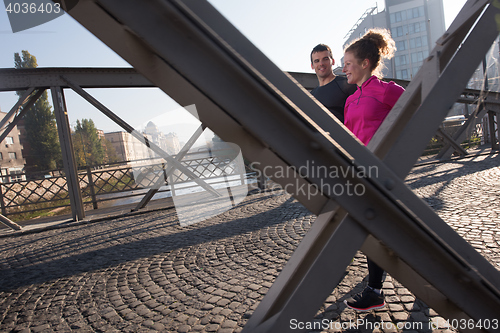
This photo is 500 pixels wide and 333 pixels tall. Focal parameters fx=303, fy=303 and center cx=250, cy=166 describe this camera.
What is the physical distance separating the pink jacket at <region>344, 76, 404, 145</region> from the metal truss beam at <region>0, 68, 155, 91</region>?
6.15 metres

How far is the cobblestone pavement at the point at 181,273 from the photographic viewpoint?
213 centimetres

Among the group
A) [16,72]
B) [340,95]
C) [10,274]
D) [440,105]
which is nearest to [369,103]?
[340,95]

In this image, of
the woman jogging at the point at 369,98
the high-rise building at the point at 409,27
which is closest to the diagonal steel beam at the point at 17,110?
the woman jogging at the point at 369,98

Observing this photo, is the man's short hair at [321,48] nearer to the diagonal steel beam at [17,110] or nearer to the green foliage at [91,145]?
the diagonal steel beam at [17,110]

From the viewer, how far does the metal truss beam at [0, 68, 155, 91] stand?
20.3 ft

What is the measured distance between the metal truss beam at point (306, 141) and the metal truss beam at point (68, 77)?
668 centimetres

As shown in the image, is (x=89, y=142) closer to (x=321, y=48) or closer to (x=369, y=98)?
(x=321, y=48)

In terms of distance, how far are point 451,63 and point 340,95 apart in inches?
66.2

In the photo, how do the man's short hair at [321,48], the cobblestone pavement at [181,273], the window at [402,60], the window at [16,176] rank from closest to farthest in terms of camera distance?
1. the cobblestone pavement at [181,273]
2. the man's short hair at [321,48]
3. the window at [16,176]
4. the window at [402,60]

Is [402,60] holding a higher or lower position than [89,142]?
higher

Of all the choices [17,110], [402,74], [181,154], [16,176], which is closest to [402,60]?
[402,74]

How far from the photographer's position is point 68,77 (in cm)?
650

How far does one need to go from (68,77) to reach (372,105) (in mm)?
6673

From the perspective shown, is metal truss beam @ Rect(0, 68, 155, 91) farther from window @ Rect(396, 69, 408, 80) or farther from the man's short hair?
window @ Rect(396, 69, 408, 80)
